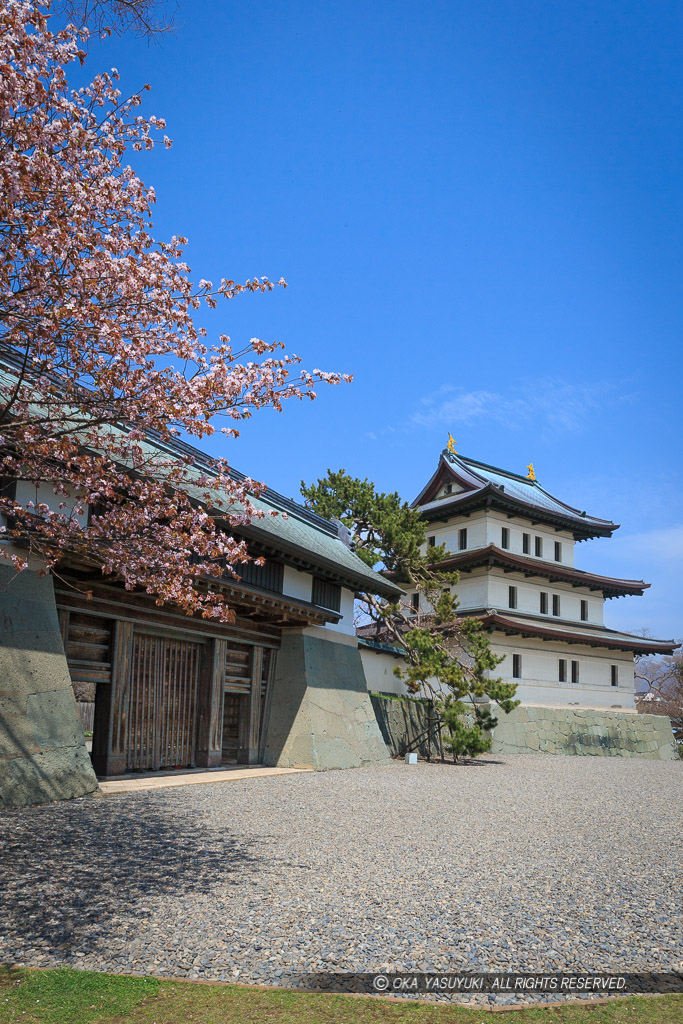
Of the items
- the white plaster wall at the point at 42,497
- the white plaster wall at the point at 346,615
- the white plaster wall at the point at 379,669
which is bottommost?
the white plaster wall at the point at 379,669

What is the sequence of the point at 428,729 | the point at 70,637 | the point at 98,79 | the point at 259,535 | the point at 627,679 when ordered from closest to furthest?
the point at 98,79
the point at 70,637
the point at 259,535
the point at 428,729
the point at 627,679

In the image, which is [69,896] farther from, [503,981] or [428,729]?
[428,729]

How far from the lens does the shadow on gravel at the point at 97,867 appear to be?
14.2 ft

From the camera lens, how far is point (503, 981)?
3834 millimetres

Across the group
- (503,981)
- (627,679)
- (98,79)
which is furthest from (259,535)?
(627,679)

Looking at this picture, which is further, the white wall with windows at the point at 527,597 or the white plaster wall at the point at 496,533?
the white plaster wall at the point at 496,533

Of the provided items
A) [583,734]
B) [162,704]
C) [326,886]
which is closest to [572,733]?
[583,734]

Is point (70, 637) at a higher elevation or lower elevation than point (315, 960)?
higher

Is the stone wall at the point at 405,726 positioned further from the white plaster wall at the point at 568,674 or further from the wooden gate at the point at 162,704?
the wooden gate at the point at 162,704

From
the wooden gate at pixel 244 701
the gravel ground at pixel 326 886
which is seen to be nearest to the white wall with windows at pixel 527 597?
the wooden gate at pixel 244 701

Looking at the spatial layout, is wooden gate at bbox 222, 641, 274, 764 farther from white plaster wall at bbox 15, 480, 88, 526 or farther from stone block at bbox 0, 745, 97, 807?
white plaster wall at bbox 15, 480, 88, 526

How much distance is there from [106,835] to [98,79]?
20.9 feet

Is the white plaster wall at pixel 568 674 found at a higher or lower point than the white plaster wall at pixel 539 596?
lower

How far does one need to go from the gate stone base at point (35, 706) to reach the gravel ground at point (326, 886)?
1.59 ft
